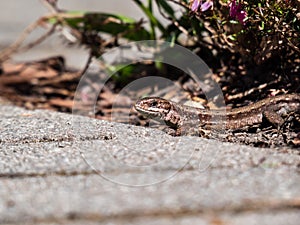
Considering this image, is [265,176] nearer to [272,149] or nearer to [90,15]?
[272,149]

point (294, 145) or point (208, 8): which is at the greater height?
point (208, 8)

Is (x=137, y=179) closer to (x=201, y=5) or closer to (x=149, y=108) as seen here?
(x=201, y=5)

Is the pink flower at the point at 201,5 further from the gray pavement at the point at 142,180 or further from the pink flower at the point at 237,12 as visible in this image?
the gray pavement at the point at 142,180

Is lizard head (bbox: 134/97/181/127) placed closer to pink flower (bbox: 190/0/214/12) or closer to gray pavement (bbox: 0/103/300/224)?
gray pavement (bbox: 0/103/300/224)

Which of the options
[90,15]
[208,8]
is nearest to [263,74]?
[208,8]

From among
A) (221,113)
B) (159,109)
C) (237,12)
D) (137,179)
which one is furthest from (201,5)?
(137,179)

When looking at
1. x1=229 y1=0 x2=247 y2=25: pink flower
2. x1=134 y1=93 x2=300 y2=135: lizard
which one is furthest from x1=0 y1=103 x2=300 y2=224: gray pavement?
x1=229 y1=0 x2=247 y2=25: pink flower

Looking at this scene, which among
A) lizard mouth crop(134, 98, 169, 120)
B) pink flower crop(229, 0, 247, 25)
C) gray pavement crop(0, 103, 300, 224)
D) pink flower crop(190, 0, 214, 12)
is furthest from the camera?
lizard mouth crop(134, 98, 169, 120)

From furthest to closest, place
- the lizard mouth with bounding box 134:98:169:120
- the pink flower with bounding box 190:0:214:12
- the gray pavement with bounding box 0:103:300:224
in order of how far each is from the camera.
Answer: the lizard mouth with bounding box 134:98:169:120
the pink flower with bounding box 190:0:214:12
the gray pavement with bounding box 0:103:300:224
